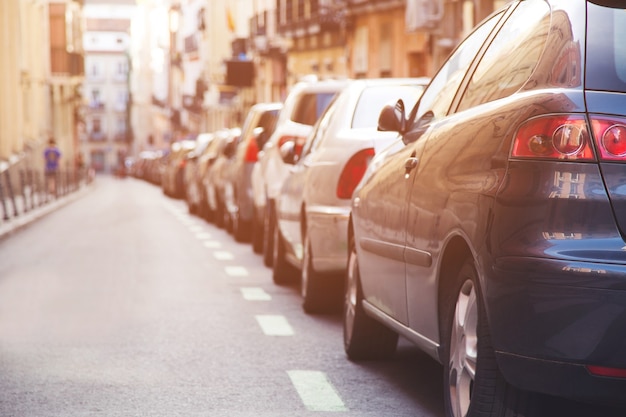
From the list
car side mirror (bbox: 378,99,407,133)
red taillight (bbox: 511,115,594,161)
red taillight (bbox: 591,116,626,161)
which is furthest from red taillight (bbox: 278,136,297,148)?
red taillight (bbox: 591,116,626,161)

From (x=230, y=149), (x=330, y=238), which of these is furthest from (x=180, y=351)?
(x=230, y=149)

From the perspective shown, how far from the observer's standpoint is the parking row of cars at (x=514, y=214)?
4316 millimetres

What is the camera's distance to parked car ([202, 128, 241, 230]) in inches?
827

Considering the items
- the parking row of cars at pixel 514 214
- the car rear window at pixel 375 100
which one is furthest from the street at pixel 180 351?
the car rear window at pixel 375 100

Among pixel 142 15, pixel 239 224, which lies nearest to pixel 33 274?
pixel 239 224

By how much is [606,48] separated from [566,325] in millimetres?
945

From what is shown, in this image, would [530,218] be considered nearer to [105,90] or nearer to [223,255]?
[223,255]

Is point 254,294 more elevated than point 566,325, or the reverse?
point 566,325

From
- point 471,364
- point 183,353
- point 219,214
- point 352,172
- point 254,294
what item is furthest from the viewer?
point 219,214

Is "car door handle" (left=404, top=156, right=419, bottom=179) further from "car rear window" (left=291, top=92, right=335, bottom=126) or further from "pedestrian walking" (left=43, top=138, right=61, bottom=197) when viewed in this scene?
"pedestrian walking" (left=43, top=138, right=61, bottom=197)

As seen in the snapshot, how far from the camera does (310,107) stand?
552 inches

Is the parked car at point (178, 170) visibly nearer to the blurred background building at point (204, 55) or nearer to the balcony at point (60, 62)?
the blurred background building at point (204, 55)

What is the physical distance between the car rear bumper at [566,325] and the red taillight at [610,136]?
0.36m

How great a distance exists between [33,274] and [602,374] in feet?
33.7
